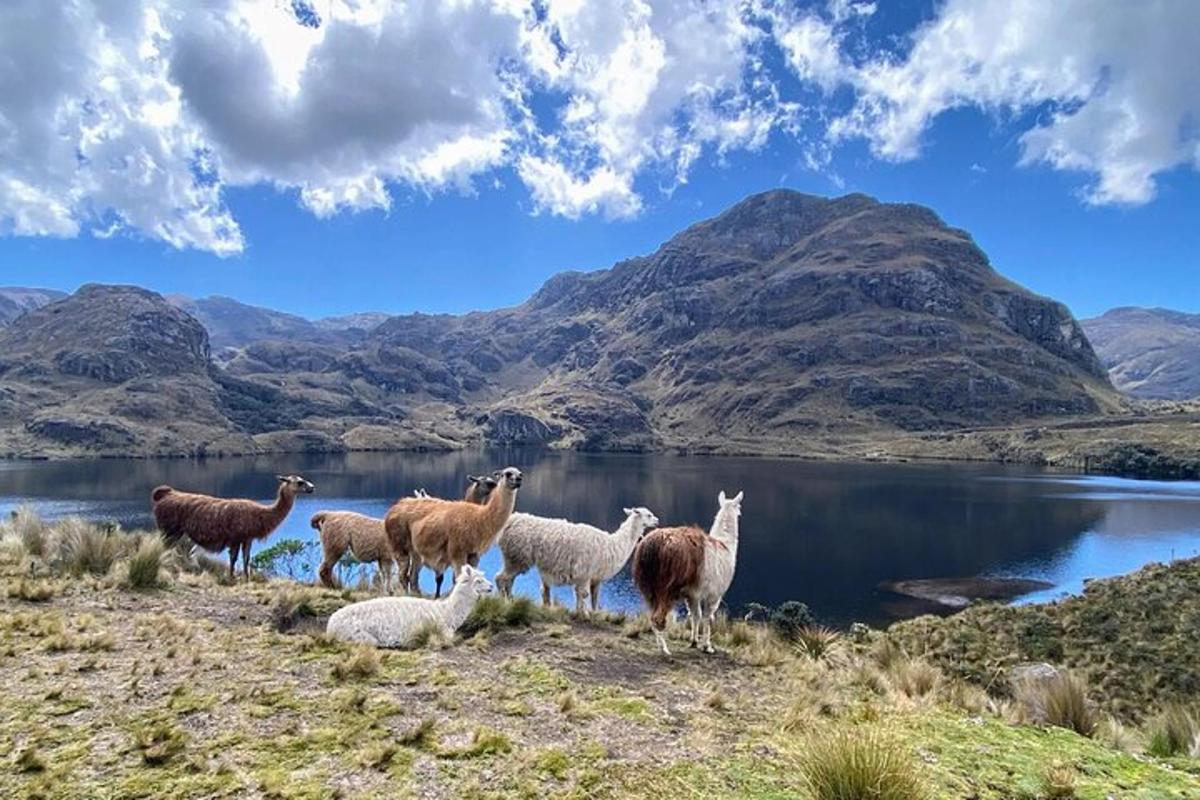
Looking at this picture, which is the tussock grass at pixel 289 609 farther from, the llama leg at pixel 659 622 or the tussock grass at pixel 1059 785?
the tussock grass at pixel 1059 785

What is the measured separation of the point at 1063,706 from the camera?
7.55 meters

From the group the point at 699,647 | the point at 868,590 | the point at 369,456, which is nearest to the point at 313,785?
the point at 699,647

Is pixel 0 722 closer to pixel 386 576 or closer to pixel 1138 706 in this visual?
pixel 386 576

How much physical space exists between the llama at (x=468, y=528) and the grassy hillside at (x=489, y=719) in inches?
76.8

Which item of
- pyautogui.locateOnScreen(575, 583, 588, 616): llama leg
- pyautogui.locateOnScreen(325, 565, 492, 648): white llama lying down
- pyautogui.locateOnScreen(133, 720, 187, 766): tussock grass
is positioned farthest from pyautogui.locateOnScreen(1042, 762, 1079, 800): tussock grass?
pyautogui.locateOnScreen(575, 583, 588, 616): llama leg

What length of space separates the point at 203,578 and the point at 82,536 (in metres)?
2.30

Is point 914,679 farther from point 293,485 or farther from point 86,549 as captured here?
point 86,549

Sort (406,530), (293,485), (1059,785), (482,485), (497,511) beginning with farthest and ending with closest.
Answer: (293,485) → (482,485) → (406,530) → (497,511) → (1059,785)

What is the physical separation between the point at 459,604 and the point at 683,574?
3.27 metres

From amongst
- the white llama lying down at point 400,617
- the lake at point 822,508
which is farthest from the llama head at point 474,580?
the lake at point 822,508

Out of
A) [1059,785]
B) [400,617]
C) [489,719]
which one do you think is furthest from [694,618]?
[1059,785]

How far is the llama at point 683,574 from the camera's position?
1013 centimetres

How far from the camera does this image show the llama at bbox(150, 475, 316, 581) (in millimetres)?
15180

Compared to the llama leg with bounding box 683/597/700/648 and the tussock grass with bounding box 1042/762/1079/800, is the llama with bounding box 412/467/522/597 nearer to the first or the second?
the llama leg with bounding box 683/597/700/648
